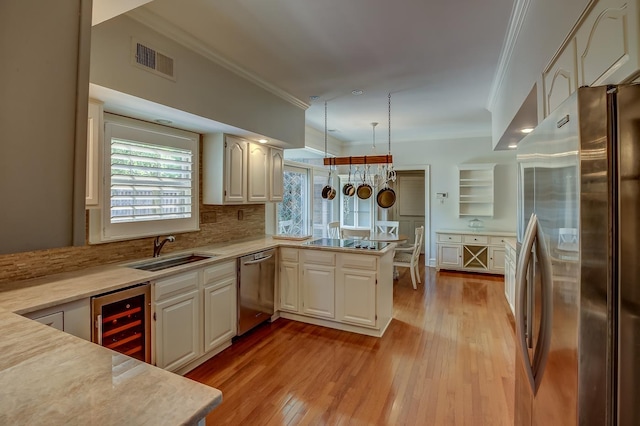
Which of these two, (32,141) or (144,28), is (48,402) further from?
(144,28)

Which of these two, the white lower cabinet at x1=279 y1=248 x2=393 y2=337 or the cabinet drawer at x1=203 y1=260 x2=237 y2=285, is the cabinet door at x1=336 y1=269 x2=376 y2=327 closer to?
the white lower cabinet at x1=279 y1=248 x2=393 y2=337

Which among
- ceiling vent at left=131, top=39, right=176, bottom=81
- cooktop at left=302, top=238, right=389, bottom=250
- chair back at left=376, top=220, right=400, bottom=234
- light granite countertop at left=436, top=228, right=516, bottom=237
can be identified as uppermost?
ceiling vent at left=131, top=39, right=176, bottom=81

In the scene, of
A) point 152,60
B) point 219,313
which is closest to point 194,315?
point 219,313

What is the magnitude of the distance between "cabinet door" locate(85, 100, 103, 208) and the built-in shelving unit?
19.0 ft

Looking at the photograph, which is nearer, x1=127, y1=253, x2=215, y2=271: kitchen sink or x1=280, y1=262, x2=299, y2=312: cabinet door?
x1=127, y1=253, x2=215, y2=271: kitchen sink

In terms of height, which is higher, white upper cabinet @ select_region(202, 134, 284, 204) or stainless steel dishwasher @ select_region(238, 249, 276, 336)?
white upper cabinet @ select_region(202, 134, 284, 204)

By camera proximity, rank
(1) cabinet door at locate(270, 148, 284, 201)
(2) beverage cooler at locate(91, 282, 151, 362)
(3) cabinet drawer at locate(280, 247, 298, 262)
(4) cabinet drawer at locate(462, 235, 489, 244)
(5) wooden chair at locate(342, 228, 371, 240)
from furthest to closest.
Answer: (4) cabinet drawer at locate(462, 235, 489, 244) → (5) wooden chair at locate(342, 228, 371, 240) → (1) cabinet door at locate(270, 148, 284, 201) → (3) cabinet drawer at locate(280, 247, 298, 262) → (2) beverage cooler at locate(91, 282, 151, 362)

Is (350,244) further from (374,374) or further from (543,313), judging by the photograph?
(543,313)

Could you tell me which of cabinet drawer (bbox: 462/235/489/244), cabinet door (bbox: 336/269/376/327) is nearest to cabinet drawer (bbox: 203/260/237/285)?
cabinet door (bbox: 336/269/376/327)

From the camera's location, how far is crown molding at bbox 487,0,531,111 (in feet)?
6.75

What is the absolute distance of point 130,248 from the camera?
271cm

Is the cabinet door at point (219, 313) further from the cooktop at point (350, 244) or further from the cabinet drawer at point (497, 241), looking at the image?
the cabinet drawer at point (497, 241)

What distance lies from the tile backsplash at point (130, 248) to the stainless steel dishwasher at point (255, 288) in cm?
63

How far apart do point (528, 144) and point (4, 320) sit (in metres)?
2.34
